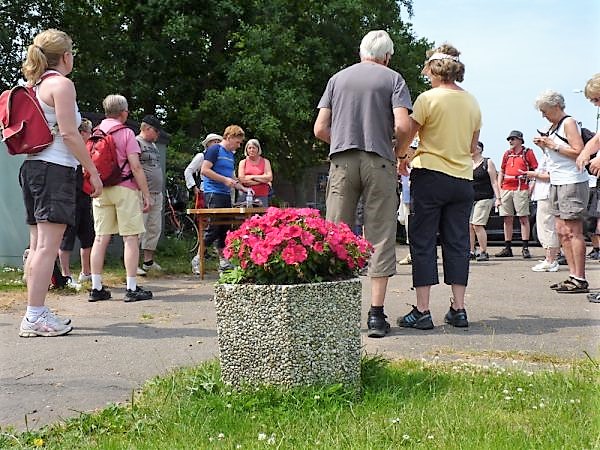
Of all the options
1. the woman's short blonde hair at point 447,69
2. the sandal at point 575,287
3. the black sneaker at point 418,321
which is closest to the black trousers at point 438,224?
the black sneaker at point 418,321

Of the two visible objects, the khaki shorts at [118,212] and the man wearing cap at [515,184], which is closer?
the khaki shorts at [118,212]

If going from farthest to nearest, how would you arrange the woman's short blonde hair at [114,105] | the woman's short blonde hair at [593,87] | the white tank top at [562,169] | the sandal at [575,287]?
the sandal at [575,287]
the white tank top at [562,169]
the woman's short blonde hair at [114,105]
the woman's short blonde hair at [593,87]

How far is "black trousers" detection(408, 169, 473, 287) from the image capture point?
5863 mm

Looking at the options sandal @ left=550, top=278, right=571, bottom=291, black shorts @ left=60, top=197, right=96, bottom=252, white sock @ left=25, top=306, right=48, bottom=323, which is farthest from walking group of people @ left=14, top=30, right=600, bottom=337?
black shorts @ left=60, top=197, right=96, bottom=252

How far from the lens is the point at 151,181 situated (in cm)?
986

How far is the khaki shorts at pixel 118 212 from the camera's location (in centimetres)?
750

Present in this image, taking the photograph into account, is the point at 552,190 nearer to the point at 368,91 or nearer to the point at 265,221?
the point at 368,91

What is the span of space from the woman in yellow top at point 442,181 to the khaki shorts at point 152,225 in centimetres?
486

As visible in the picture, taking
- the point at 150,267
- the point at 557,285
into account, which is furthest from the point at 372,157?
the point at 150,267

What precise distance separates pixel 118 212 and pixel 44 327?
2127 millimetres

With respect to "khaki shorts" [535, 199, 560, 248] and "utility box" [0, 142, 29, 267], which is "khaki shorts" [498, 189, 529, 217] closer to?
"khaki shorts" [535, 199, 560, 248]

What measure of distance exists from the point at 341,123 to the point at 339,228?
1717 millimetres

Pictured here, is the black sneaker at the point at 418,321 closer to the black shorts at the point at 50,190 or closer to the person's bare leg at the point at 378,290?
the person's bare leg at the point at 378,290

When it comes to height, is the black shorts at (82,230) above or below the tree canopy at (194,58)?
below
